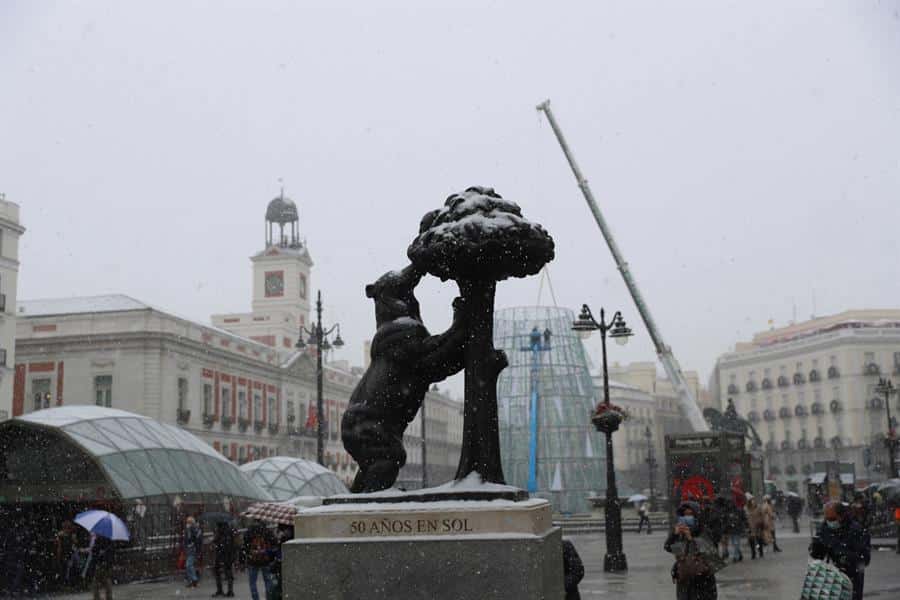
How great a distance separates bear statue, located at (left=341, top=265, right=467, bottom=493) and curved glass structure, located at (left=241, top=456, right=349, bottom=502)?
20.6 m

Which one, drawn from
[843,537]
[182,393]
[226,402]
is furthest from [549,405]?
[843,537]

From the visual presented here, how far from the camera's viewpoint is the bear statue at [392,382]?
7.09m

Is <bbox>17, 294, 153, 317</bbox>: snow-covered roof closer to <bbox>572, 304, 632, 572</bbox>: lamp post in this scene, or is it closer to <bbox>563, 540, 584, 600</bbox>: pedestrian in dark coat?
<bbox>572, 304, 632, 572</bbox>: lamp post

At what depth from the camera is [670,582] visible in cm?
1549

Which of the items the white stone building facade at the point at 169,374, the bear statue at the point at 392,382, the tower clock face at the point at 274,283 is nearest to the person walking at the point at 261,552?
the bear statue at the point at 392,382

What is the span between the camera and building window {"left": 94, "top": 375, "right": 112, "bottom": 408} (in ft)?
149

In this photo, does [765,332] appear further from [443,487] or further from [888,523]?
[443,487]

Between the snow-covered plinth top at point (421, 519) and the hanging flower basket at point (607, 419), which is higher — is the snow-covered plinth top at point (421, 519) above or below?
below

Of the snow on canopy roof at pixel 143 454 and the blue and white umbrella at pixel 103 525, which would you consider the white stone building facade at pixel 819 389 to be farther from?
the blue and white umbrella at pixel 103 525

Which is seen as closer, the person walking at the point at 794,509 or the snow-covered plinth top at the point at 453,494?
the snow-covered plinth top at the point at 453,494

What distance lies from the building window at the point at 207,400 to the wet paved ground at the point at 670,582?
29.9 metres

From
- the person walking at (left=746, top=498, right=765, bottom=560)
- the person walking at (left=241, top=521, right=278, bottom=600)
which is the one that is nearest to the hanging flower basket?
the person walking at (left=746, top=498, right=765, bottom=560)

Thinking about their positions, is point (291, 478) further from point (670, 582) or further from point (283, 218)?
point (283, 218)

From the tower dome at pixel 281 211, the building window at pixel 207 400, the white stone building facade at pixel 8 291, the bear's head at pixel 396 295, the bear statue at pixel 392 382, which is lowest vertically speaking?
the bear statue at pixel 392 382
